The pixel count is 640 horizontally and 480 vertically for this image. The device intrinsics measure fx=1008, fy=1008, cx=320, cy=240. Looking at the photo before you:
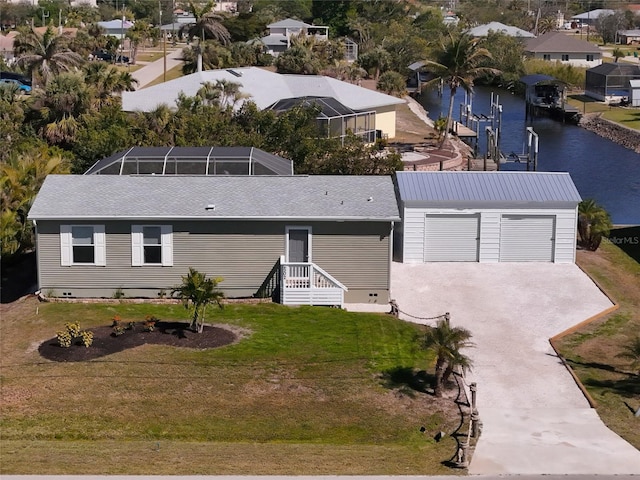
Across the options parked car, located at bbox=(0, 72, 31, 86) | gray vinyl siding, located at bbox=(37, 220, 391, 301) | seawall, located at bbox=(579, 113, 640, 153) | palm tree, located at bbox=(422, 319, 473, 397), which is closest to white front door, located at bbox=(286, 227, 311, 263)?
gray vinyl siding, located at bbox=(37, 220, 391, 301)

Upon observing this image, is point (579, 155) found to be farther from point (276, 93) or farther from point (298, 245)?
point (298, 245)

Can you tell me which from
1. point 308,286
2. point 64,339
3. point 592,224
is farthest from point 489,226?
point 64,339

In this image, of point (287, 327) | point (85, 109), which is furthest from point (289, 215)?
point (85, 109)

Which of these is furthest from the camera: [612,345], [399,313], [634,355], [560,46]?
[560,46]

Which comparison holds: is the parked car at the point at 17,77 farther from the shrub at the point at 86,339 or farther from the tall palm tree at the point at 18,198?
the shrub at the point at 86,339

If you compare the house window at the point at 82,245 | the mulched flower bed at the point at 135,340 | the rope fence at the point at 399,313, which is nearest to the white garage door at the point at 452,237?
the rope fence at the point at 399,313

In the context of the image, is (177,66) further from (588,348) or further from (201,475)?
(201,475)

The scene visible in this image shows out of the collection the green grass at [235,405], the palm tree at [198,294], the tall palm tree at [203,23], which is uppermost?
the tall palm tree at [203,23]
